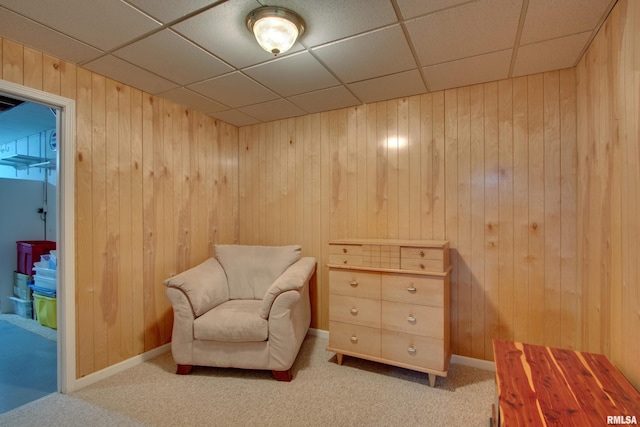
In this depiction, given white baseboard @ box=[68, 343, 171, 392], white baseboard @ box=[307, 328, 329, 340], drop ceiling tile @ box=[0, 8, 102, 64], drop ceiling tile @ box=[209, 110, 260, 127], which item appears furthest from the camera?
drop ceiling tile @ box=[209, 110, 260, 127]

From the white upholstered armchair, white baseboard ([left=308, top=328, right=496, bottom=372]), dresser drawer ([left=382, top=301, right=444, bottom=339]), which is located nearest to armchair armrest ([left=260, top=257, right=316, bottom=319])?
Answer: the white upholstered armchair

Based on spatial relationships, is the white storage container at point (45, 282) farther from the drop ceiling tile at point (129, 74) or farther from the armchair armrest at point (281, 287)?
the armchair armrest at point (281, 287)

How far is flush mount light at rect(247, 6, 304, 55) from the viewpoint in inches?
59.9

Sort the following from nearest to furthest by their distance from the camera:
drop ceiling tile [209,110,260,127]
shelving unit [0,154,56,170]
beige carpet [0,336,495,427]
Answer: beige carpet [0,336,495,427]
drop ceiling tile [209,110,260,127]
shelving unit [0,154,56,170]

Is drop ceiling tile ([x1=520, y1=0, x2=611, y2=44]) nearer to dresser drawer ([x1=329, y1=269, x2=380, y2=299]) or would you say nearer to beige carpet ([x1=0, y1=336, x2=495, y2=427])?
dresser drawer ([x1=329, y1=269, x2=380, y2=299])

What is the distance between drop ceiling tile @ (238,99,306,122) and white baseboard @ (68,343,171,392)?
2392 millimetres

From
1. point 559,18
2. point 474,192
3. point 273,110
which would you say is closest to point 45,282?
point 273,110

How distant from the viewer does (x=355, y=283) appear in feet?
7.75

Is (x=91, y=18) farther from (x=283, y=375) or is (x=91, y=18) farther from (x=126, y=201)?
(x=283, y=375)

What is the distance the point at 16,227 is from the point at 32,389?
3.00 meters

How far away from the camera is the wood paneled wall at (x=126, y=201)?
2.12 m

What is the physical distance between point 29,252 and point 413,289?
4.71 m

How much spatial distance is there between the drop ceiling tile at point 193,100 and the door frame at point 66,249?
75 cm

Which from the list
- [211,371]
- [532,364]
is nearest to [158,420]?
[211,371]
